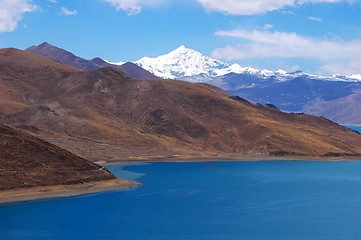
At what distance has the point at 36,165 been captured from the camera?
106312 mm

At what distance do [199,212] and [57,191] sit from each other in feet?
104

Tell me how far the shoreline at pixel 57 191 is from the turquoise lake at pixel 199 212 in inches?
87.6

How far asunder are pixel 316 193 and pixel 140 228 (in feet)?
189

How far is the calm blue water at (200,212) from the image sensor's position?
77438 millimetres

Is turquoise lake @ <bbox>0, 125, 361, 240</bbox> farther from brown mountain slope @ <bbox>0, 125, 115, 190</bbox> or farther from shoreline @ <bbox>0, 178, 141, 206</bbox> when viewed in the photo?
brown mountain slope @ <bbox>0, 125, 115, 190</bbox>

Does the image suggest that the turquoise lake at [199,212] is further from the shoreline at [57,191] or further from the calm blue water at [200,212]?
the shoreline at [57,191]

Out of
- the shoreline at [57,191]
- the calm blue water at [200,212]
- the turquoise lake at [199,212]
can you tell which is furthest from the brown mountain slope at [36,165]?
the calm blue water at [200,212]

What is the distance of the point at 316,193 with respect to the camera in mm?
120688

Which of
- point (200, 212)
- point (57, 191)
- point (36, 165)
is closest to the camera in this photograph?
point (200, 212)

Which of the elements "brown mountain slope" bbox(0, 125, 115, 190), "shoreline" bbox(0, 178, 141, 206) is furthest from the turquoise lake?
"brown mountain slope" bbox(0, 125, 115, 190)

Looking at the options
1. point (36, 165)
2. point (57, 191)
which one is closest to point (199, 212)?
point (57, 191)

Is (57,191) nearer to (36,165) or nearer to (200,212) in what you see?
(36,165)

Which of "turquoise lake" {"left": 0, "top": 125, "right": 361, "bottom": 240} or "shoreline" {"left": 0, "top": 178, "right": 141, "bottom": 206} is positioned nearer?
"turquoise lake" {"left": 0, "top": 125, "right": 361, "bottom": 240}

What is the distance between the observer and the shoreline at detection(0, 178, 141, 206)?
9338cm
